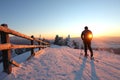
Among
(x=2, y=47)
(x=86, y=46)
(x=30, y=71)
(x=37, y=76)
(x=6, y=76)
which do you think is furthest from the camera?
(x=86, y=46)

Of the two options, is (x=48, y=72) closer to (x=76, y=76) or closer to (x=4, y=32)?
(x=76, y=76)

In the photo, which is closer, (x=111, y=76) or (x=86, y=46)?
(x=111, y=76)

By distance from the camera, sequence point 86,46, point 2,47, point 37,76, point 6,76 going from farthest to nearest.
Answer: point 86,46 < point 37,76 < point 6,76 < point 2,47

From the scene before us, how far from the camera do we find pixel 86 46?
13.3 metres

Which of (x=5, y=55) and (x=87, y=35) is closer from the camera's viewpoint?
(x=5, y=55)

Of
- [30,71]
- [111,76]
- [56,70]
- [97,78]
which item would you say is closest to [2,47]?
[30,71]

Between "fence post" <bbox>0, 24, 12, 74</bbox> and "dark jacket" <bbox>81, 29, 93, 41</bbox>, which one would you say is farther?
"dark jacket" <bbox>81, 29, 93, 41</bbox>

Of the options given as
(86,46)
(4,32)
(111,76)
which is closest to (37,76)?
(4,32)

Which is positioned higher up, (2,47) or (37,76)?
(2,47)

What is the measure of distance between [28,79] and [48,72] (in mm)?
1156

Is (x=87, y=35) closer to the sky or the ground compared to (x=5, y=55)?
closer to the sky

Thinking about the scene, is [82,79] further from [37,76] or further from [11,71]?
[11,71]

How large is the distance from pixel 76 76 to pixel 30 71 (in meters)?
1.70

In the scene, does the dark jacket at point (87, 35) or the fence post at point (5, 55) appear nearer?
the fence post at point (5, 55)
